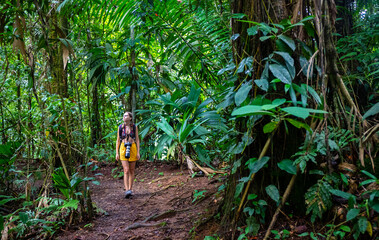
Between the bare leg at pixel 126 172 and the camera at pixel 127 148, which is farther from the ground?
the camera at pixel 127 148

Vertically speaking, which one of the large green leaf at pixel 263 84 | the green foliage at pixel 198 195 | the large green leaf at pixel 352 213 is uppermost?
the large green leaf at pixel 263 84

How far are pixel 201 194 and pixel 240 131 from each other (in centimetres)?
190

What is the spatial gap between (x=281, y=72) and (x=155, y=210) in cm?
295

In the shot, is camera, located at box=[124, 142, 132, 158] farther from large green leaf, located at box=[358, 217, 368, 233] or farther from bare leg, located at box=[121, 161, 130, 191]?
large green leaf, located at box=[358, 217, 368, 233]

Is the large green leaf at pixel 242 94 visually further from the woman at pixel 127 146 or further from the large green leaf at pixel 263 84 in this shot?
the woman at pixel 127 146

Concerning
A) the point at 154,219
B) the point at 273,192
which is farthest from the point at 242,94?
the point at 154,219

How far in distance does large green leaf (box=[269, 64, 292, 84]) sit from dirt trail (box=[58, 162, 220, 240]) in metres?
1.59

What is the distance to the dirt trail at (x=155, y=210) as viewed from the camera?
296 cm

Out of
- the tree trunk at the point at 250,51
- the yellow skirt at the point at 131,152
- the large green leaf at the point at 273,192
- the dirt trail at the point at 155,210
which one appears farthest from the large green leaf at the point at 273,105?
the yellow skirt at the point at 131,152

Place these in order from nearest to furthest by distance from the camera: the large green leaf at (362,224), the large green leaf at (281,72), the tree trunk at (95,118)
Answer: the large green leaf at (362,224) → the large green leaf at (281,72) → the tree trunk at (95,118)

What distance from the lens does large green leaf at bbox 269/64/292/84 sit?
1605 millimetres

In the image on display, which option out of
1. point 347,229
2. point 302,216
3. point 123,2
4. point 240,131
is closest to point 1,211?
point 123,2

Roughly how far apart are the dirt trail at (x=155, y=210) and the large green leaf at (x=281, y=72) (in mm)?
1585

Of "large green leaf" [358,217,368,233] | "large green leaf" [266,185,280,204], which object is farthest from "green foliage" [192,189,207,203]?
"large green leaf" [358,217,368,233]
